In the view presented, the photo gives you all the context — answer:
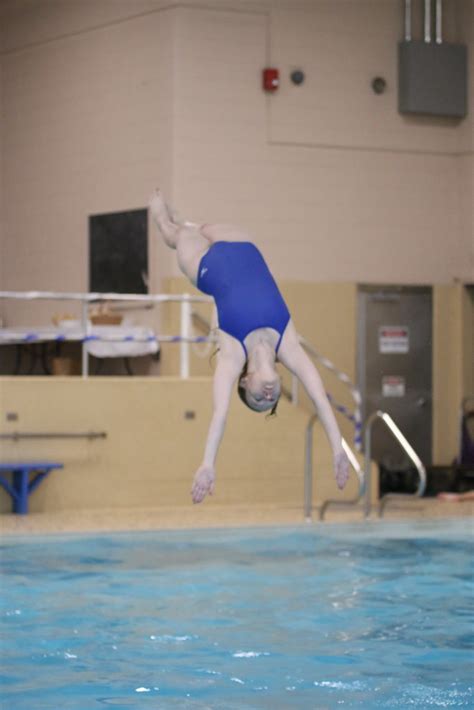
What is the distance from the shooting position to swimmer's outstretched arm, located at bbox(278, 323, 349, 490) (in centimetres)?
639

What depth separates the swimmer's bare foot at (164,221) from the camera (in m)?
7.77

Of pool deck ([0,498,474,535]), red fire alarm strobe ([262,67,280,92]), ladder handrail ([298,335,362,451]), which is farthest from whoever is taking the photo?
red fire alarm strobe ([262,67,280,92])

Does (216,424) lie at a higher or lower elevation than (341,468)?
higher

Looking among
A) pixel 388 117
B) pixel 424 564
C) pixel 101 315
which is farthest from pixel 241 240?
pixel 388 117

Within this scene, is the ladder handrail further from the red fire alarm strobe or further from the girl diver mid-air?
the girl diver mid-air

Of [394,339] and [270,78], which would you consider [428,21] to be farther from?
[394,339]

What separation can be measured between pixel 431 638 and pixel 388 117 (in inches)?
320

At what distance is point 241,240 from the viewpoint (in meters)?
7.38

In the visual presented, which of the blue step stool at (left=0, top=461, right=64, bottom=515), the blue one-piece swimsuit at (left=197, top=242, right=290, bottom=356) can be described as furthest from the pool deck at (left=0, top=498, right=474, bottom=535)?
the blue one-piece swimsuit at (left=197, top=242, right=290, bottom=356)

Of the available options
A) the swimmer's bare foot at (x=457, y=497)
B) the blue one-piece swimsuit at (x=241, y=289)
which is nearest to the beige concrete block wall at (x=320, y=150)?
the swimmer's bare foot at (x=457, y=497)

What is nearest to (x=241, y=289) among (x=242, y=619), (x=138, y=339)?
(x=242, y=619)

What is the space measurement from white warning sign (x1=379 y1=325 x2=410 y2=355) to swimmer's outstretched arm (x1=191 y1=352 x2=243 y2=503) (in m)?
7.96

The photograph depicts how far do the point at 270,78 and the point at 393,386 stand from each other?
3488mm

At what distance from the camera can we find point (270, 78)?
44.8ft
